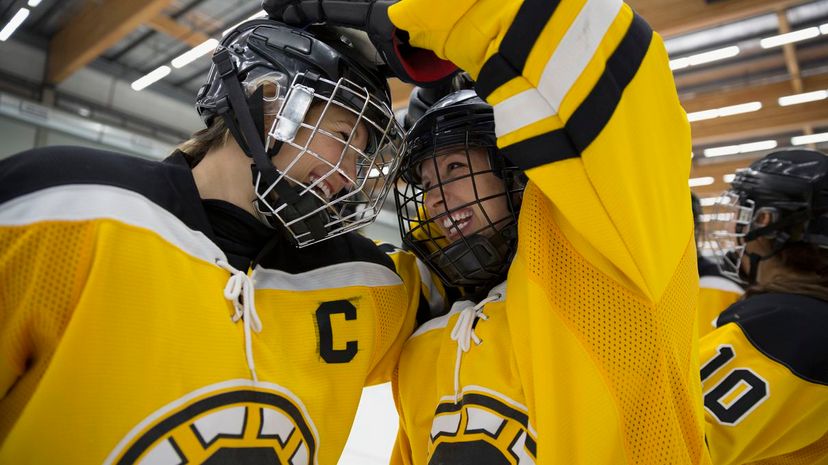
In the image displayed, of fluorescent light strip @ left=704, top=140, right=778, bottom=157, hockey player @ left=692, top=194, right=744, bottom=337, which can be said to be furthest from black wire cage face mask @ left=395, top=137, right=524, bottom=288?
fluorescent light strip @ left=704, top=140, right=778, bottom=157

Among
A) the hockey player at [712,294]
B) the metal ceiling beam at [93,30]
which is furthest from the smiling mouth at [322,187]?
the metal ceiling beam at [93,30]

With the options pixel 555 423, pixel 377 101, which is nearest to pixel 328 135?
pixel 377 101

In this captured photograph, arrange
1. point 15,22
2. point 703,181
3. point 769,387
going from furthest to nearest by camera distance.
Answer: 1. point 703,181
2. point 15,22
3. point 769,387

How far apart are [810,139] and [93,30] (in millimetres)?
10565

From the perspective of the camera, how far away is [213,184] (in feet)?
3.63

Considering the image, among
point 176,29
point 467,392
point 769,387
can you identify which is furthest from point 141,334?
point 176,29

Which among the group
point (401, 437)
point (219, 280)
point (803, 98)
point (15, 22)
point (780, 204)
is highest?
point (15, 22)

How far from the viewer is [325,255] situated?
1216mm

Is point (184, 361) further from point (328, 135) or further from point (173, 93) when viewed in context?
point (173, 93)

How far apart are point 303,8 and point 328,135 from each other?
305 millimetres

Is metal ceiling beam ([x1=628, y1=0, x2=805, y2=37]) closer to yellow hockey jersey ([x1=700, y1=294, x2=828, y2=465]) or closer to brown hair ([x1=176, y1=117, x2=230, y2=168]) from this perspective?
yellow hockey jersey ([x1=700, y1=294, x2=828, y2=465])

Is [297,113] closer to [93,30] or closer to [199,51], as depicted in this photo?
[199,51]

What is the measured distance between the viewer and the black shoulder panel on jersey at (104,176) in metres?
0.80

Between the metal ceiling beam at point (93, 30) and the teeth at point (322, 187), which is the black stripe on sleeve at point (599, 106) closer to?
the teeth at point (322, 187)
